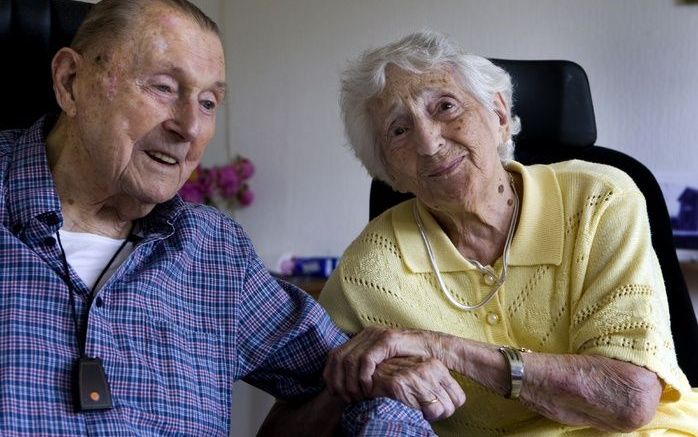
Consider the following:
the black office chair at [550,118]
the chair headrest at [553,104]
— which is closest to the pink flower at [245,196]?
the black office chair at [550,118]

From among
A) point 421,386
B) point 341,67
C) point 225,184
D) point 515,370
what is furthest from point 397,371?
point 225,184

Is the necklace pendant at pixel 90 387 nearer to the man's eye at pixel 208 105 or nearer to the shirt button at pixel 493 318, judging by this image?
the man's eye at pixel 208 105

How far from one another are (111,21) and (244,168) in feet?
6.48

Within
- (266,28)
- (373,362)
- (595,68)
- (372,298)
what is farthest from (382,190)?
(266,28)

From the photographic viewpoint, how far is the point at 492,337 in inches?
63.8

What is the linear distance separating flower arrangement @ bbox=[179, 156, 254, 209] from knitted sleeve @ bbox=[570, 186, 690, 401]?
193cm

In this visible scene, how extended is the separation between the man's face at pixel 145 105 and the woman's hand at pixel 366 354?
0.38m

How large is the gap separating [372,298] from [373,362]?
26 cm

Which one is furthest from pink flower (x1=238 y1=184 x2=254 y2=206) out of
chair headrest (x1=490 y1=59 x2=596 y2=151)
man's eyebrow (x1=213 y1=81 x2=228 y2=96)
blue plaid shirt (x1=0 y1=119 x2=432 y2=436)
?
man's eyebrow (x1=213 y1=81 x2=228 y2=96)

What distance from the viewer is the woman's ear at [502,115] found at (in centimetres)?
174

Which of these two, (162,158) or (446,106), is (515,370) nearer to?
(446,106)

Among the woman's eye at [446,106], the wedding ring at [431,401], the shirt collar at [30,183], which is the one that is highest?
the woman's eye at [446,106]

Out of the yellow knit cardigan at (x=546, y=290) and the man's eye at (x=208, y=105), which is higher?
the man's eye at (x=208, y=105)

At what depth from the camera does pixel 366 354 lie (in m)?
1.44
